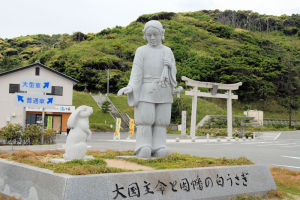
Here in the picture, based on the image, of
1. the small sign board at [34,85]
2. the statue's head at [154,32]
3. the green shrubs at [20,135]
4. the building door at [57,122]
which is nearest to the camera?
the statue's head at [154,32]

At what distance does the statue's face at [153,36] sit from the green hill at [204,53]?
25.4m

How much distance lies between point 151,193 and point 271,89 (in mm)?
46495

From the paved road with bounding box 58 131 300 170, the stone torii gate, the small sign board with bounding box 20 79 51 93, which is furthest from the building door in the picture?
the small sign board with bounding box 20 79 51 93

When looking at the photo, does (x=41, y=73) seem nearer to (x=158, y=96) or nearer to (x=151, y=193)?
(x=158, y=96)

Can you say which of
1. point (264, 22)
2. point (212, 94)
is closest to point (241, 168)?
point (212, 94)

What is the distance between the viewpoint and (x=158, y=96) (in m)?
6.93

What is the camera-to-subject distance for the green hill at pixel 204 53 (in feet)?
160

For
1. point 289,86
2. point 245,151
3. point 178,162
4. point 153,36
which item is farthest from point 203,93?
point 289,86

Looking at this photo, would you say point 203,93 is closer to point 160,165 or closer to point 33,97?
point 33,97

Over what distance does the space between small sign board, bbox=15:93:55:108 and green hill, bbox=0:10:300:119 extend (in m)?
20.4

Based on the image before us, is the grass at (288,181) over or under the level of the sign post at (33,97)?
under

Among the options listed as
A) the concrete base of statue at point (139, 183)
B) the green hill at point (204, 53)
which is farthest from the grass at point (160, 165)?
the green hill at point (204, 53)

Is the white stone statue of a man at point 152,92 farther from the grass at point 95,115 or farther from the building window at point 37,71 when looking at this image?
the grass at point 95,115

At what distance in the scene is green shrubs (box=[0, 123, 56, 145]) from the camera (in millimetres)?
13406
